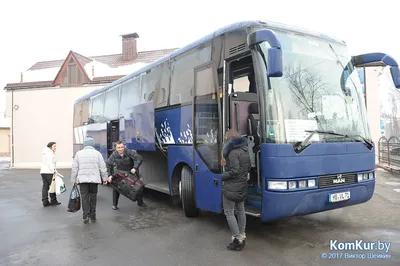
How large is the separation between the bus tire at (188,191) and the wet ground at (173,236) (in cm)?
20

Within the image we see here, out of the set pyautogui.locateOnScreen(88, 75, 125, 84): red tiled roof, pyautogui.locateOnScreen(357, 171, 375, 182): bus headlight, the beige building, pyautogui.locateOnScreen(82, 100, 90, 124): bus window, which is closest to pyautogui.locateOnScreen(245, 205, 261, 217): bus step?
pyautogui.locateOnScreen(357, 171, 375, 182): bus headlight

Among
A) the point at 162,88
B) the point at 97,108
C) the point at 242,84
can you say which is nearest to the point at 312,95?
the point at 242,84

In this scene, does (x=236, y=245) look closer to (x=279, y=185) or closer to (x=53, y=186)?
(x=279, y=185)

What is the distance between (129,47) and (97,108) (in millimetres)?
15072

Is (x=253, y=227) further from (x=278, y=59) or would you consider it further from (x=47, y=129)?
(x=47, y=129)

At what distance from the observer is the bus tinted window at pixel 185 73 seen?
21.8 ft

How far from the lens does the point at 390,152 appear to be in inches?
606

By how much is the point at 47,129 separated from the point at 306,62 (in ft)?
75.1

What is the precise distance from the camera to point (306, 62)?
5480 millimetres

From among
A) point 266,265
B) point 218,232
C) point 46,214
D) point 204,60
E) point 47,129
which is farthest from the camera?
point 47,129

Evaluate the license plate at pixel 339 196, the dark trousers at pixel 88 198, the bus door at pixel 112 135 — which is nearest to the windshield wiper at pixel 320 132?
the license plate at pixel 339 196

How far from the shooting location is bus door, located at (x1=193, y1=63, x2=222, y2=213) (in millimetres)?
5945

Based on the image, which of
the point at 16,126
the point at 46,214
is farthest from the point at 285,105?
the point at 16,126

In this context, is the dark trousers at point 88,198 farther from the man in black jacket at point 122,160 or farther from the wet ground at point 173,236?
the man in black jacket at point 122,160
